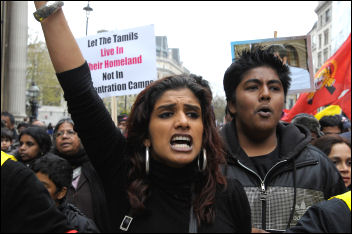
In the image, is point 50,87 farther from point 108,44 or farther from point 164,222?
point 164,222

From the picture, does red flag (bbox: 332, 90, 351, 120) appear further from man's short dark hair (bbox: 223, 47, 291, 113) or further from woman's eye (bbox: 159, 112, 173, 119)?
woman's eye (bbox: 159, 112, 173, 119)

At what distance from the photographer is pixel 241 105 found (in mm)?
2869

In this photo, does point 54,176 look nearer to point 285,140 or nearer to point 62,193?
point 62,193

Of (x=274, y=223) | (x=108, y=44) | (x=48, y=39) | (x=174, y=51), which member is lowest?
(x=274, y=223)

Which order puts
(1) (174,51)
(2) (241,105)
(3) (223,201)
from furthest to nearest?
1. (1) (174,51)
2. (2) (241,105)
3. (3) (223,201)

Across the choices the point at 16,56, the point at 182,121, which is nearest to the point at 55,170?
the point at 182,121

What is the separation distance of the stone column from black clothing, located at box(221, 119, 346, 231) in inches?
868

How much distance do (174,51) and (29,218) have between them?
110 m

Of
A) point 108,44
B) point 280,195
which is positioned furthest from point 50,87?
point 280,195

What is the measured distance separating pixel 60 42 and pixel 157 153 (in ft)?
2.14

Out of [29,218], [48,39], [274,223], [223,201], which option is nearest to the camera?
[29,218]

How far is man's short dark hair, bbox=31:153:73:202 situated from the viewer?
10.4ft

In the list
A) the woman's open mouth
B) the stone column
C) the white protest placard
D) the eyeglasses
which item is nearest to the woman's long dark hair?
the woman's open mouth

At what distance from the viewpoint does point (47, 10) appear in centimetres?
167
